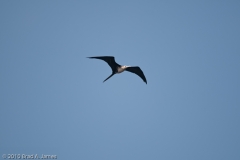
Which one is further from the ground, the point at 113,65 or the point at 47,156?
the point at 113,65

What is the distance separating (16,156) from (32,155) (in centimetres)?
97

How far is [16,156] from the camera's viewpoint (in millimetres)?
15602

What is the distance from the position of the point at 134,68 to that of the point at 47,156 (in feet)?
27.0

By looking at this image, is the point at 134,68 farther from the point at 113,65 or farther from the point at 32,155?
the point at 32,155

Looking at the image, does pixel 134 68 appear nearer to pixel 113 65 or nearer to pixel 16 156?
pixel 113 65

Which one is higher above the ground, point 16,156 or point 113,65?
point 113,65

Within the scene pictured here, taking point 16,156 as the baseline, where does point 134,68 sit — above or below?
above

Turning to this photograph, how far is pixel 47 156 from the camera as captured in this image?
1627 centimetres

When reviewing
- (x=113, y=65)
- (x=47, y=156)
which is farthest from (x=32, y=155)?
(x=113, y=65)

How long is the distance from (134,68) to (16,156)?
A: 943cm

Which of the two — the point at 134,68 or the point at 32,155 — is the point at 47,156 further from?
the point at 134,68

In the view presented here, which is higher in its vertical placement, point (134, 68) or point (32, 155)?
point (134, 68)

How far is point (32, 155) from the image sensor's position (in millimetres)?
16000

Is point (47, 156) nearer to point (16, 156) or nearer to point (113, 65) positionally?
point (16, 156)
